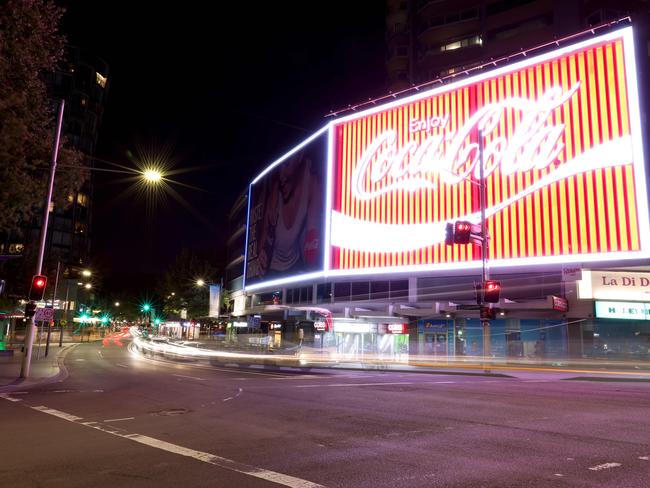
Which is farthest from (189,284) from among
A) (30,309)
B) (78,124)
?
(30,309)

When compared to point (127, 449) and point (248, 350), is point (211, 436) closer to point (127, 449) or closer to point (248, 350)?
point (127, 449)

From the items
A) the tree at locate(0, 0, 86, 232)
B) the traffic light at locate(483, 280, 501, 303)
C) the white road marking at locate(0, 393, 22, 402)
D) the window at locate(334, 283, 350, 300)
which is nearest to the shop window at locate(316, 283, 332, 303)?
the window at locate(334, 283, 350, 300)

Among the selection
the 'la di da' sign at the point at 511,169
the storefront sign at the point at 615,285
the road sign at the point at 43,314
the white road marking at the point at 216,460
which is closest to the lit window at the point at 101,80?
the 'la di da' sign at the point at 511,169

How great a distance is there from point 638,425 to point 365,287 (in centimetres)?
3704

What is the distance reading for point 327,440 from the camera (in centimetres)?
816

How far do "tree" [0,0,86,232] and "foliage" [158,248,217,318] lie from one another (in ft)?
241

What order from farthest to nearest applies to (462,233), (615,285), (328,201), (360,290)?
(328,201) < (360,290) < (615,285) < (462,233)

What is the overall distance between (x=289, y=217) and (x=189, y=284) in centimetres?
3955

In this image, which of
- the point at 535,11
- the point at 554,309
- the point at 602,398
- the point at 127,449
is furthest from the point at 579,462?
the point at 535,11

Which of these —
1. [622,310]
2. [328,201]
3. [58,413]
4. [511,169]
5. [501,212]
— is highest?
[328,201]

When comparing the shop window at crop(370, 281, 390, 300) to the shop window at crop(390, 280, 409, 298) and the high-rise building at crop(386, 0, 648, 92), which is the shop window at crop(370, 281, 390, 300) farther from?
the high-rise building at crop(386, 0, 648, 92)

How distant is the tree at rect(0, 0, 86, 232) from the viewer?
15453 mm

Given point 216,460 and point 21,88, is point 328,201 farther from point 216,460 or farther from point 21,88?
point 216,460

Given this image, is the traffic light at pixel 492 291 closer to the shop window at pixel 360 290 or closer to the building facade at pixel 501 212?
the building facade at pixel 501 212
